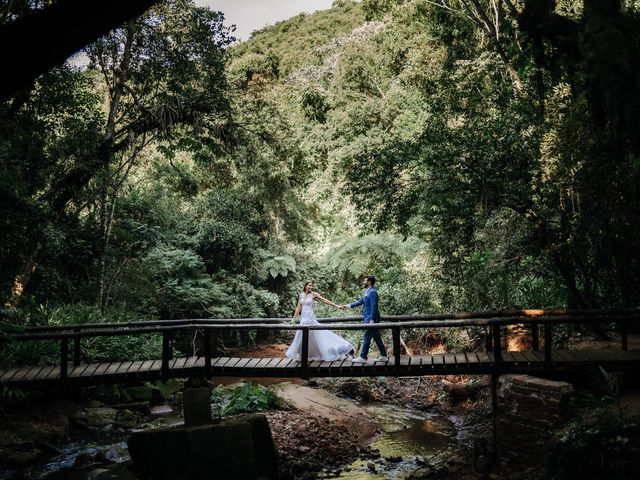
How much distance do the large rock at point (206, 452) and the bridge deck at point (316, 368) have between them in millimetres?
1152

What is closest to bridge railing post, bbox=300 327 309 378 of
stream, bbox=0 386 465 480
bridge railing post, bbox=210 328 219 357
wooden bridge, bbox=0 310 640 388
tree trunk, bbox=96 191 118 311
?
wooden bridge, bbox=0 310 640 388

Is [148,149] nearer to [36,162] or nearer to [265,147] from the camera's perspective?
[265,147]

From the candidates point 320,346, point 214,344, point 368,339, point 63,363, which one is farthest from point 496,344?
point 214,344

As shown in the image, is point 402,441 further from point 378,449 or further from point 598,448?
point 598,448

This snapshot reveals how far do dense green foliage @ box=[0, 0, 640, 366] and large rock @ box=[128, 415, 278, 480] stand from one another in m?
4.96

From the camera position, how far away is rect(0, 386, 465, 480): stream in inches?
338

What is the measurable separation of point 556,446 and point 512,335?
7091 millimetres

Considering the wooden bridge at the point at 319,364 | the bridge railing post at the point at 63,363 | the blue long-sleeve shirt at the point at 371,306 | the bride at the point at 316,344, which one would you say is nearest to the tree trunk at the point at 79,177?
the wooden bridge at the point at 319,364

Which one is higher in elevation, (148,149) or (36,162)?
(148,149)

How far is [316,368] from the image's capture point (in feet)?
30.0

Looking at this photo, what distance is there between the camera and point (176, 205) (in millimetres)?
19812

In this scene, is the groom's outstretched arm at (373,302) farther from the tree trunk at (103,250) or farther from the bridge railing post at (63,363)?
the tree trunk at (103,250)

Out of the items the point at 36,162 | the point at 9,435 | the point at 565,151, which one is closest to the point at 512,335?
the point at 565,151

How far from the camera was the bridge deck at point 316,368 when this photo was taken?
28.2 feet
